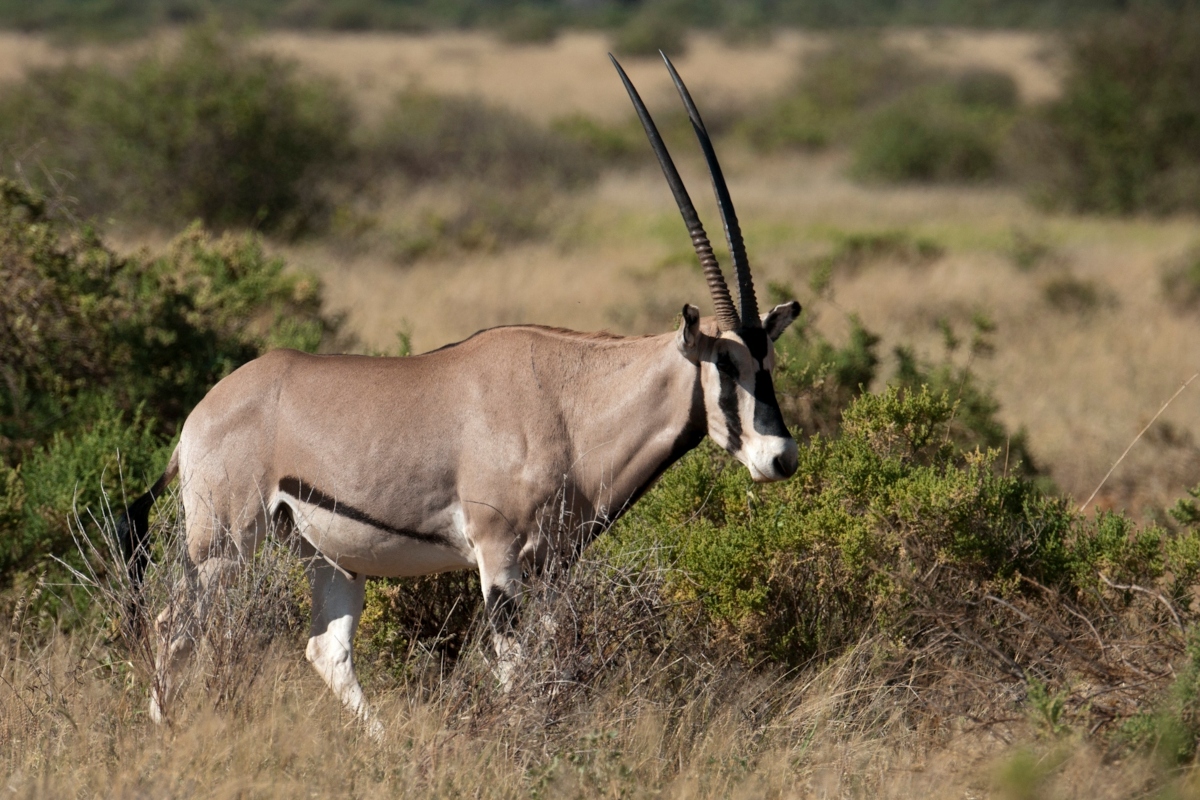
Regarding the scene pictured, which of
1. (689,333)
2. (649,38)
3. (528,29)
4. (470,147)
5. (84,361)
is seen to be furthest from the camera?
(528,29)

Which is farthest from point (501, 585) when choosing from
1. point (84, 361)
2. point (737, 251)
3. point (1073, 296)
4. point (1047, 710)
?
point (1073, 296)

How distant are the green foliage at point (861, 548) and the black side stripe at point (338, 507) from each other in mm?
914

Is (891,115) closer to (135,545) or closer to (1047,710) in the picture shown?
(135,545)

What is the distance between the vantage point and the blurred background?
26.4 ft

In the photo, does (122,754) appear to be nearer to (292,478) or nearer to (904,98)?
(292,478)

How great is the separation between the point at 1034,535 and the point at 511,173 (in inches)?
749

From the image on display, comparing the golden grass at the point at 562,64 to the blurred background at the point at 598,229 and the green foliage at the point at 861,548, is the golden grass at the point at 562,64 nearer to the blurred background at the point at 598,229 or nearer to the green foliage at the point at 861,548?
the blurred background at the point at 598,229

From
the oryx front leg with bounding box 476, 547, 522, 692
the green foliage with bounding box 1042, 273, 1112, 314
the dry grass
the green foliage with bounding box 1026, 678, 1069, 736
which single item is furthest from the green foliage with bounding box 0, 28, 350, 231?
the green foliage with bounding box 1026, 678, 1069, 736

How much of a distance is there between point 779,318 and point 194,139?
12.4m

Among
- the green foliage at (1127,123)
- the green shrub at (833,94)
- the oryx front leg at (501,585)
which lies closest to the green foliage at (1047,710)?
the oryx front leg at (501,585)

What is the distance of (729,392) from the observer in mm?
4402

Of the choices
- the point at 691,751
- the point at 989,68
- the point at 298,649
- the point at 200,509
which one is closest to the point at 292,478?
the point at 200,509

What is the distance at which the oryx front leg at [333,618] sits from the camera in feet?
16.5

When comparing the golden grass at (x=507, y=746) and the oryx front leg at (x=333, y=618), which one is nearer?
the golden grass at (x=507, y=746)
